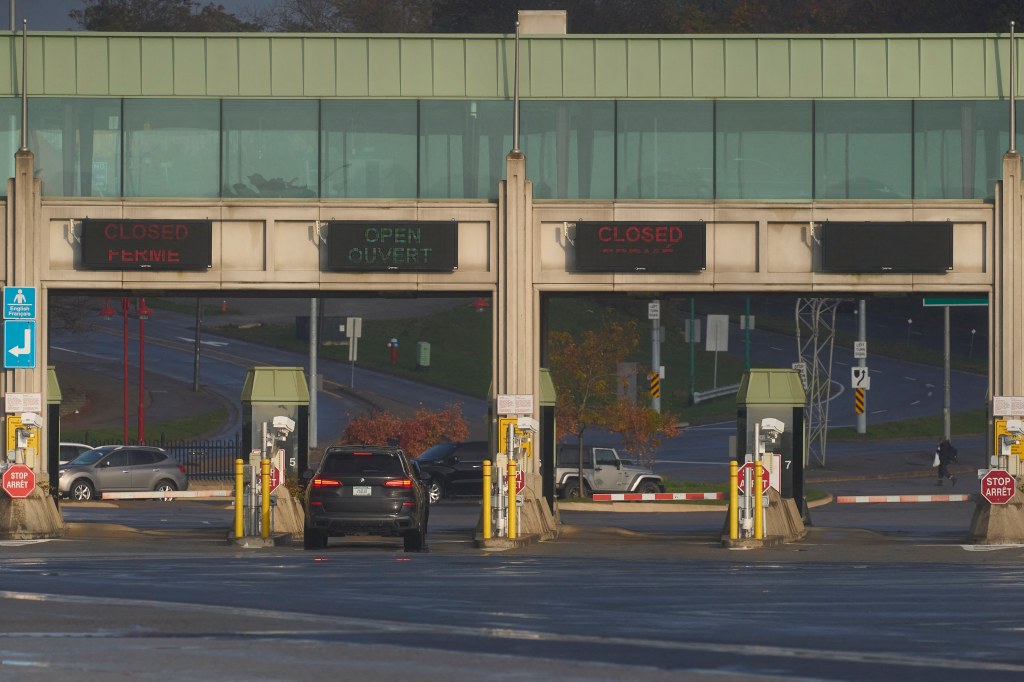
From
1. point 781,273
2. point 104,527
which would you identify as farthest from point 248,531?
point 781,273

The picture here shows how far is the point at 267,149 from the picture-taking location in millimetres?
29719

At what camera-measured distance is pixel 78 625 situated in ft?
46.4

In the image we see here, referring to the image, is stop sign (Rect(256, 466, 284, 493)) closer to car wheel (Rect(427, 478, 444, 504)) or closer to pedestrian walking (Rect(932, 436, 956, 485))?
car wheel (Rect(427, 478, 444, 504))

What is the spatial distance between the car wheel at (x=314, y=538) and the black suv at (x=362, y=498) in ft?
0.05

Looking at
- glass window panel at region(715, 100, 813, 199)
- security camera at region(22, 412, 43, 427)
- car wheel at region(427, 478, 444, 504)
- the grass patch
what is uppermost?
glass window panel at region(715, 100, 813, 199)

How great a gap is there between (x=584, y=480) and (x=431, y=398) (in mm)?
29019

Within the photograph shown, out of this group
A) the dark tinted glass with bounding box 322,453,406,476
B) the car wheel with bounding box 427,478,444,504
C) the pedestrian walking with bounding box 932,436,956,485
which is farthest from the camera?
the pedestrian walking with bounding box 932,436,956,485

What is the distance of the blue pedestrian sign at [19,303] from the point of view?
94.6ft

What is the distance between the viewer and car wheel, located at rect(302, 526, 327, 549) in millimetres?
25500

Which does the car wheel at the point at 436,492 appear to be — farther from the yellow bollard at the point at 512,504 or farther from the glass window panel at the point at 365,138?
the yellow bollard at the point at 512,504

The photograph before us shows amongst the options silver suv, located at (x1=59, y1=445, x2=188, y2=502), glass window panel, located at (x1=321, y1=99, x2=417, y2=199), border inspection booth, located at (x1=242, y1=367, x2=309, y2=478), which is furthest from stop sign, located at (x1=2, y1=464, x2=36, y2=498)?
silver suv, located at (x1=59, y1=445, x2=188, y2=502)

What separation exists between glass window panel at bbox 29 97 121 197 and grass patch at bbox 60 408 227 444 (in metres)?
29.1

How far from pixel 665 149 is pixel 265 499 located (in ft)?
31.5

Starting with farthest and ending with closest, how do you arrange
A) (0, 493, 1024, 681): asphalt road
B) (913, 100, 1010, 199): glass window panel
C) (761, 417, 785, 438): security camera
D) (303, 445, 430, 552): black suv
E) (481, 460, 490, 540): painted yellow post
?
(761, 417, 785, 438): security camera, (913, 100, 1010, 199): glass window panel, (481, 460, 490, 540): painted yellow post, (303, 445, 430, 552): black suv, (0, 493, 1024, 681): asphalt road
